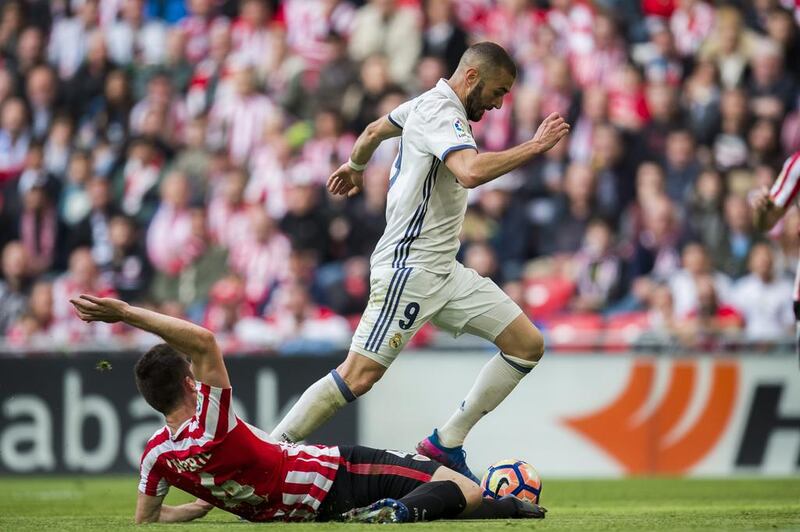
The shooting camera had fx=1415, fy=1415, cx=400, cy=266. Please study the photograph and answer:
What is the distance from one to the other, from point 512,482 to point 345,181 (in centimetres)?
229

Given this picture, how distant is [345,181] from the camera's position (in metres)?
9.20

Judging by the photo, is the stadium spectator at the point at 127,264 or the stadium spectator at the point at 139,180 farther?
the stadium spectator at the point at 139,180

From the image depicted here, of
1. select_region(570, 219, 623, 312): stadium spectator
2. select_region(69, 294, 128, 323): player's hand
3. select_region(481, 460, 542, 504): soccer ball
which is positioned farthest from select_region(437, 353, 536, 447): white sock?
select_region(570, 219, 623, 312): stadium spectator

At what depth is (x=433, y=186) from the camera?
835 cm

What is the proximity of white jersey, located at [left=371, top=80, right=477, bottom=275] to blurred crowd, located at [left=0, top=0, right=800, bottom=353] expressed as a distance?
5115 mm

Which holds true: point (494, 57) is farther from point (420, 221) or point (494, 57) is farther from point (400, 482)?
point (400, 482)

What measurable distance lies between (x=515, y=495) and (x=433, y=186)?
1.86 metres

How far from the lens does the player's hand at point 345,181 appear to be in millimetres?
9164

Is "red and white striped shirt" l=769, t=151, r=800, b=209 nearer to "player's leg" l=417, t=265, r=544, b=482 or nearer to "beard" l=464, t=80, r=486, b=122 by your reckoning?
"player's leg" l=417, t=265, r=544, b=482

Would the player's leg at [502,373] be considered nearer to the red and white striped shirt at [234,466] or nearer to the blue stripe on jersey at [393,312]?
the blue stripe on jersey at [393,312]

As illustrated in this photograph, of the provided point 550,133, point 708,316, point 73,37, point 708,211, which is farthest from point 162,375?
point 73,37

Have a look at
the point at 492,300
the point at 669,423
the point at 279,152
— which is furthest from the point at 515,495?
the point at 279,152

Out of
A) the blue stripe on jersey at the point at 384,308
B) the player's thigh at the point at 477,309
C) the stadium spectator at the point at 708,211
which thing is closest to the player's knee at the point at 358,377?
the blue stripe on jersey at the point at 384,308

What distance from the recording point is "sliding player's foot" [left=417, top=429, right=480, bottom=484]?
28.1 feet
